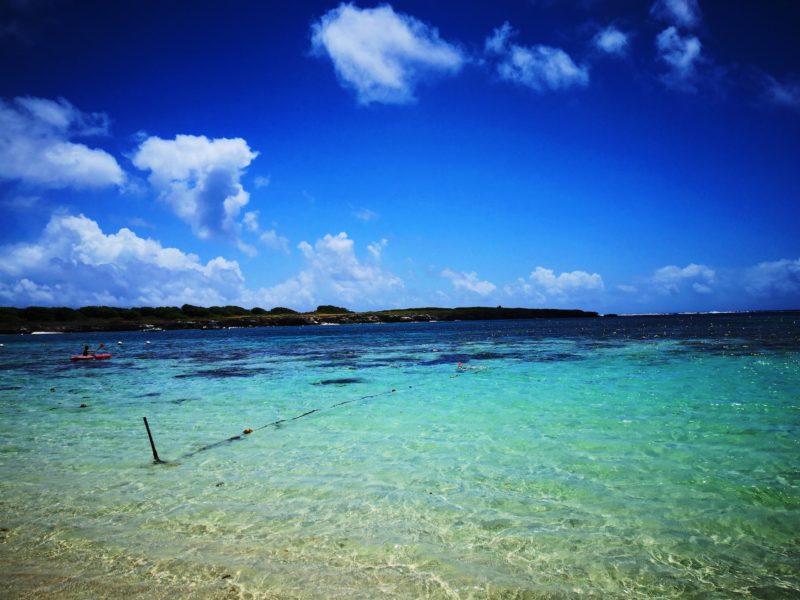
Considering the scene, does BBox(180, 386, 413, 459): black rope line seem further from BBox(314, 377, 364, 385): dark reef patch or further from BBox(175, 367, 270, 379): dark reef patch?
BBox(175, 367, 270, 379): dark reef patch

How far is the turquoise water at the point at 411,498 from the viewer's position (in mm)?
5980

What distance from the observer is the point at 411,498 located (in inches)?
344

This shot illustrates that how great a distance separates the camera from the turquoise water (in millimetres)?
5980

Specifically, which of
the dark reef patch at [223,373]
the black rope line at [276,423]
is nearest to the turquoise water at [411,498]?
the black rope line at [276,423]

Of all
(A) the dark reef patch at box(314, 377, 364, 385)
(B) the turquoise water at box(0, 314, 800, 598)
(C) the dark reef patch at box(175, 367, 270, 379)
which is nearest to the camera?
(B) the turquoise water at box(0, 314, 800, 598)

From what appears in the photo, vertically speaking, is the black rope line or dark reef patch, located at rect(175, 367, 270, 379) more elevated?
the black rope line

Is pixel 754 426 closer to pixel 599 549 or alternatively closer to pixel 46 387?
pixel 599 549

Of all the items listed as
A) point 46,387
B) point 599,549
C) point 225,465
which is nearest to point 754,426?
point 599,549

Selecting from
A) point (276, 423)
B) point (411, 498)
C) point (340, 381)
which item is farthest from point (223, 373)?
point (411, 498)

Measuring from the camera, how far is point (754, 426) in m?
13.3

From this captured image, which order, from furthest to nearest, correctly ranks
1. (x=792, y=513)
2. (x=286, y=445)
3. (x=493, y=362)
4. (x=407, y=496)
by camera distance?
(x=493, y=362) < (x=286, y=445) < (x=407, y=496) < (x=792, y=513)

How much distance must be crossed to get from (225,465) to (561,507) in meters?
7.95

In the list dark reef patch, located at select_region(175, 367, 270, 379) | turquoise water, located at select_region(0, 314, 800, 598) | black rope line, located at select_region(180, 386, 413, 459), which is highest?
turquoise water, located at select_region(0, 314, 800, 598)

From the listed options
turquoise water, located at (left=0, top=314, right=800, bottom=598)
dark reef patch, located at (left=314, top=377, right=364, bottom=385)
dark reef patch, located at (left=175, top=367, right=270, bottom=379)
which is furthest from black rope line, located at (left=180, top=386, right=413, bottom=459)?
dark reef patch, located at (left=175, top=367, right=270, bottom=379)
